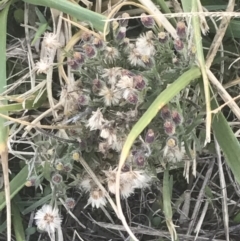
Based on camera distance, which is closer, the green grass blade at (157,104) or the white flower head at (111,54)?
the green grass blade at (157,104)

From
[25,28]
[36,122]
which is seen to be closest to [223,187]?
[36,122]

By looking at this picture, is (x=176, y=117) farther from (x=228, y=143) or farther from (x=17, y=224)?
(x=17, y=224)

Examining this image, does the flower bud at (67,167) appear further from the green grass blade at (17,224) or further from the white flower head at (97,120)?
the green grass blade at (17,224)

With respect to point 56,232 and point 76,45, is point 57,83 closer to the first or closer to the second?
point 76,45

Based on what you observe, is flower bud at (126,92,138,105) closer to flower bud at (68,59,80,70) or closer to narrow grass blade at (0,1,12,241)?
flower bud at (68,59,80,70)

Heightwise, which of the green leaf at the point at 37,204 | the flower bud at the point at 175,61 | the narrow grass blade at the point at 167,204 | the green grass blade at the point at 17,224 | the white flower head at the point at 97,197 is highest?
the flower bud at the point at 175,61

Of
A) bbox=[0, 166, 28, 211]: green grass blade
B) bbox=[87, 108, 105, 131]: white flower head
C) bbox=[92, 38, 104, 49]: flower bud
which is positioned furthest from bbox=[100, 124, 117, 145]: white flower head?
A: bbox=[0, 166, 28, 211]: green grass blade

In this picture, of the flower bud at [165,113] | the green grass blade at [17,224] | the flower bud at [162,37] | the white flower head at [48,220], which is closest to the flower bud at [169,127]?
the flower bud at [165,113]
